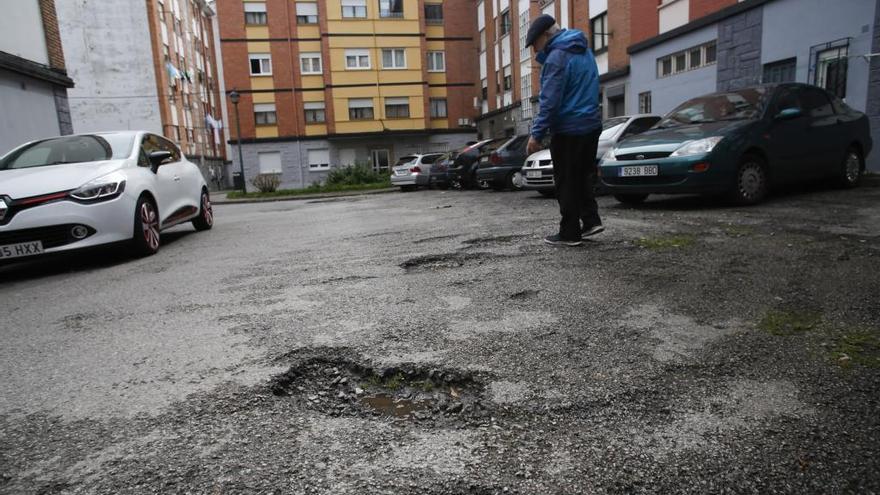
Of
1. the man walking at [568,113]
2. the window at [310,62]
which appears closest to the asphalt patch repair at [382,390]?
the man walking at [568,113]

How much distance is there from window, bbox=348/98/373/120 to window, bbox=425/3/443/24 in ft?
25.5

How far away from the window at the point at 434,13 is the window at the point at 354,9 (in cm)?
481

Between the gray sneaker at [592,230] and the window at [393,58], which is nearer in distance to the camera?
the gray sneaker at [592,230]

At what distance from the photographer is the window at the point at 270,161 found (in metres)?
38.2

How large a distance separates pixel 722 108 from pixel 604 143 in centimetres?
248

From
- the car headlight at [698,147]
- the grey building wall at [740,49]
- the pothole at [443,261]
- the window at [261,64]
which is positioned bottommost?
the pothole at [443,261]

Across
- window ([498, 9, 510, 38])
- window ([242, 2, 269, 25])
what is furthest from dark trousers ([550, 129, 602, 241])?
window ([242, 2, 269, 25])

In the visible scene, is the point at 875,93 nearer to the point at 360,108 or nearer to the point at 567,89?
the point at 567,89

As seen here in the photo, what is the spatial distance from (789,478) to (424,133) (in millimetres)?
40062

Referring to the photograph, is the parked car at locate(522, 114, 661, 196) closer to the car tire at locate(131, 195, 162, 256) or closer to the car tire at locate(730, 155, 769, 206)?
the car tire at locate(730, 155, 769, 206)

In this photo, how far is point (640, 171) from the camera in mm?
7602

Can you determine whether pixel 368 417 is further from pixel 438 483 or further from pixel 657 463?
pixel 657 463

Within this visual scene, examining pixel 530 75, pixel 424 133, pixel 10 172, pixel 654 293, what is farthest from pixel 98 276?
pixel 424 133

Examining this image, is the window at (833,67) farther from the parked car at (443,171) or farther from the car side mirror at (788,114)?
the parked car at (443,171)
